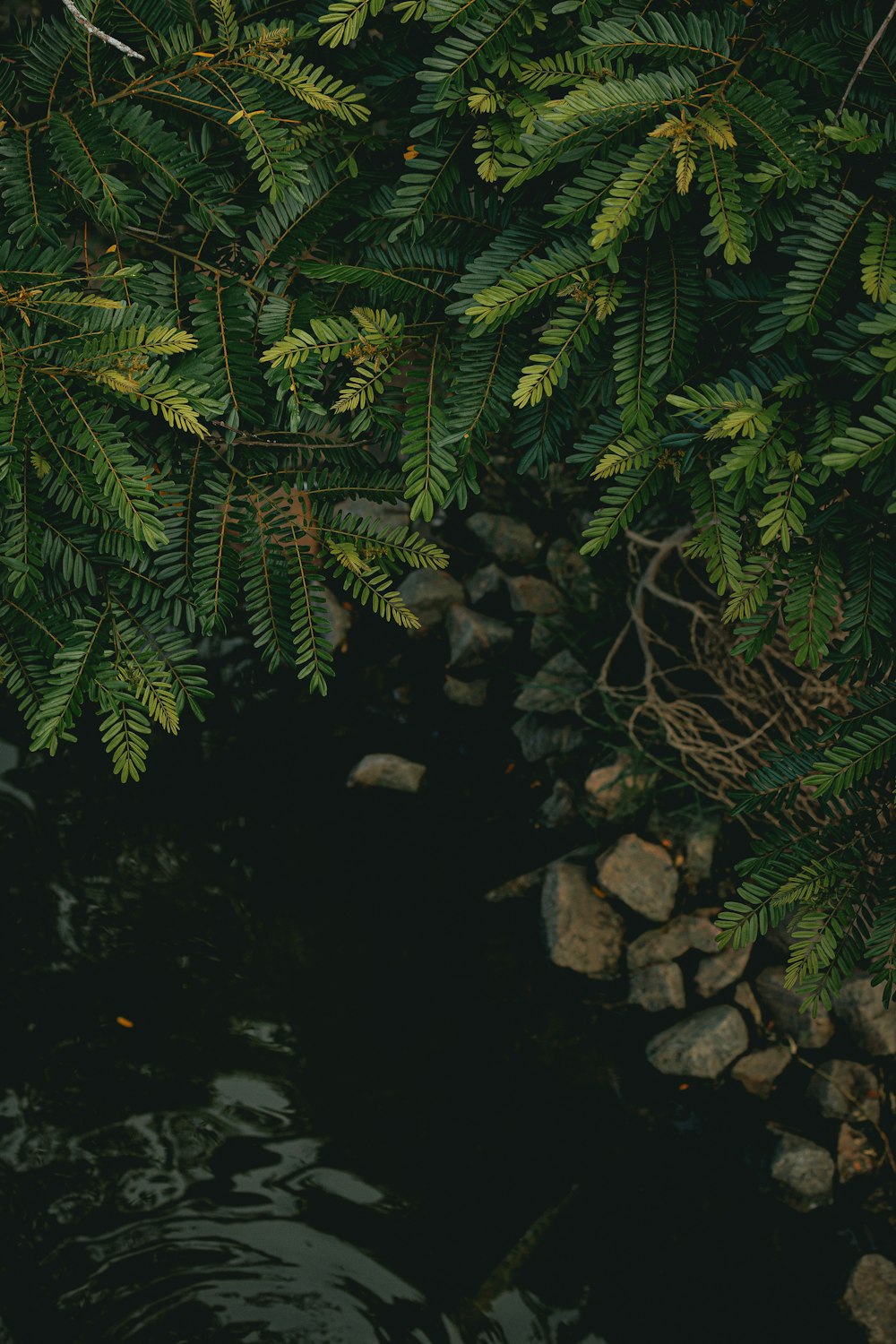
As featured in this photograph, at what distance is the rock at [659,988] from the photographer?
3129 millimetres

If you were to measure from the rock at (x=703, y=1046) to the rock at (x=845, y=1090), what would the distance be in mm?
221

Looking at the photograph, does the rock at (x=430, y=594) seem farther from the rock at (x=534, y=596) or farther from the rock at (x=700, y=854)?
the rock at (x=700, y=854)

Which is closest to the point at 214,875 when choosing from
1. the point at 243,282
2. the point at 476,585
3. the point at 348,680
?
the point at 348,680

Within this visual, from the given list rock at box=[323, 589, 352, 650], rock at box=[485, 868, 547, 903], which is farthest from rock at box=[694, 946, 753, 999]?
rock at box=[323, 589, 352, 650]

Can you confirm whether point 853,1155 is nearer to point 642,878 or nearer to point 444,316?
point 642,878

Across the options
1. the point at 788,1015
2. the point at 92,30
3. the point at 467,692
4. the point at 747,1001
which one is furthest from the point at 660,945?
the point at 92,30

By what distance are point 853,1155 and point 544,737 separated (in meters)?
1.63

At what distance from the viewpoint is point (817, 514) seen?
166 cm

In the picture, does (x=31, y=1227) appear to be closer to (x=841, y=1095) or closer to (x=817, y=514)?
(x=841, y=1095)

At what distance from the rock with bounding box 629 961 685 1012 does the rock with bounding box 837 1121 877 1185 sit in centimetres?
55

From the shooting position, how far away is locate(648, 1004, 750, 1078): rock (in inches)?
117

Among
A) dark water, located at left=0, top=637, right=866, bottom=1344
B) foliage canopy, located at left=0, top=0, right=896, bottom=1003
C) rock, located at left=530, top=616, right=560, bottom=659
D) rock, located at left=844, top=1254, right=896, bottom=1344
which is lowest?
dark water, located at left=0, top=637, right=866, bottom=1344

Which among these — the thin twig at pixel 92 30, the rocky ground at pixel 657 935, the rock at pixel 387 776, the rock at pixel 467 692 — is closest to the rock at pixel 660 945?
the rocky ground at pixel 657 935

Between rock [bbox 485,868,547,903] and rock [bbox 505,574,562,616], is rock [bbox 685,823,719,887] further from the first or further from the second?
rock [bbox 505,574,562,616]
